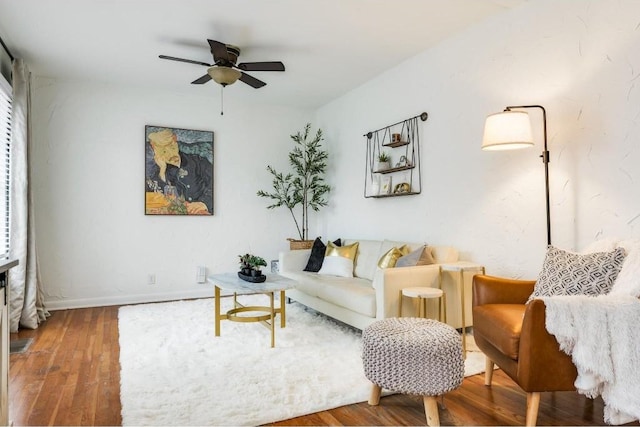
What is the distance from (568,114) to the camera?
Result: 2.84 meters

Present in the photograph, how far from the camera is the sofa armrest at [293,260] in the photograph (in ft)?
15.5

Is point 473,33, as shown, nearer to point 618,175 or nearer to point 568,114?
point 568,114

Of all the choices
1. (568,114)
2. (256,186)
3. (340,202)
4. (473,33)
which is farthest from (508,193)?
(256,186)

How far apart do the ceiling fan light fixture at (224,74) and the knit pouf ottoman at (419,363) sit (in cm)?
270

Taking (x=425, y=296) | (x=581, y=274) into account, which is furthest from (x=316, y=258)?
(x=581, y=274)

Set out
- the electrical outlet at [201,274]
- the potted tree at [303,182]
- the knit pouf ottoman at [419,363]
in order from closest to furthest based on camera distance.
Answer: the knit pouf ottoman at [419,363], the electrical outlet at [201,274], the potted tree at [303,182]

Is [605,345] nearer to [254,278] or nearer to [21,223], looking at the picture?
[254,278]

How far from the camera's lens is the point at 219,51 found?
3406 mm

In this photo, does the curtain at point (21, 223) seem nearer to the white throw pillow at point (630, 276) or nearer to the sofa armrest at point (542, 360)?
the sofa armrest at point (542, 360)

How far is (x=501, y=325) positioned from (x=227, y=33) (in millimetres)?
3128

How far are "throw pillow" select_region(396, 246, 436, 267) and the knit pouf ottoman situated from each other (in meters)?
1.24

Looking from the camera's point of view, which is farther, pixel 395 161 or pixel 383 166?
pixel 383 166

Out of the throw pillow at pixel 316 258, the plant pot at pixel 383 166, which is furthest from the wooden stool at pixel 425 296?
the plant pot at pixel 383 166

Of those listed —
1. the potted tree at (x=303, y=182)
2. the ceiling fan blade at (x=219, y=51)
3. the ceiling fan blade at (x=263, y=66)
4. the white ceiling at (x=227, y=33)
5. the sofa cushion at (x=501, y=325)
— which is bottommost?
the sofa cushion at (x=501, y=325)
